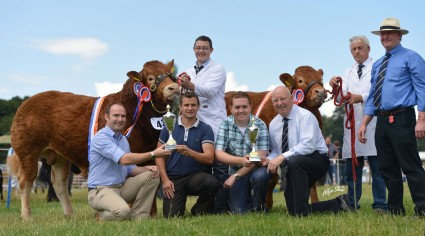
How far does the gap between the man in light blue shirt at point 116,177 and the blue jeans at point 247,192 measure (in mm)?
1033

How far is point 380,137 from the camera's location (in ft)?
21.2

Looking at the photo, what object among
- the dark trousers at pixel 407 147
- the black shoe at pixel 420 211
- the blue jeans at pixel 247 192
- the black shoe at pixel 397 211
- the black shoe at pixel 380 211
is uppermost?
the dark trousers at pixel 407 147

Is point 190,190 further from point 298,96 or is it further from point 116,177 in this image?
point 298,96

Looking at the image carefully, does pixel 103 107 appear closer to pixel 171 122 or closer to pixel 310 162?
pixel 171 122

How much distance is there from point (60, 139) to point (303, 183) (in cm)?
405

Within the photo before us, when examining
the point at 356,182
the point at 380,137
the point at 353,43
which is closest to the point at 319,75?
the point at 353,43

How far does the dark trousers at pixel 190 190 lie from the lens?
266 inches

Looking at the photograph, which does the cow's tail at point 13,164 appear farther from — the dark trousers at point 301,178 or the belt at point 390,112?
the belt at point 390,112

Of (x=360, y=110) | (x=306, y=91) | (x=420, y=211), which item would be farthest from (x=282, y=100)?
(x=420, y=211)

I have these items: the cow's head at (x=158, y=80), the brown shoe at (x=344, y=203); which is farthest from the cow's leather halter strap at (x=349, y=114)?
the cow's head at (x=158, y=80)

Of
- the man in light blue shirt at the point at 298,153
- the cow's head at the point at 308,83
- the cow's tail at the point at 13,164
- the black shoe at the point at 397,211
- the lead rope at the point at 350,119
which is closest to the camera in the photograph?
the man in light blue shirt at the point at 298,153

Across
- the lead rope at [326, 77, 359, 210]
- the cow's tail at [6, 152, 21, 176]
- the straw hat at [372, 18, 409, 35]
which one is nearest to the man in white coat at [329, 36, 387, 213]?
the lead rope at [326, 77, 359, 210]

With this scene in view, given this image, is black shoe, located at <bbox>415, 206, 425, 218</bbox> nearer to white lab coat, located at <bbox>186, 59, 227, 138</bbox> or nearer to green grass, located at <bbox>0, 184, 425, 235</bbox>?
green grass, located at <bbox>0, 184, 425, 235</bbox>

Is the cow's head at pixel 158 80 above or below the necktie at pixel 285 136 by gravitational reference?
above
